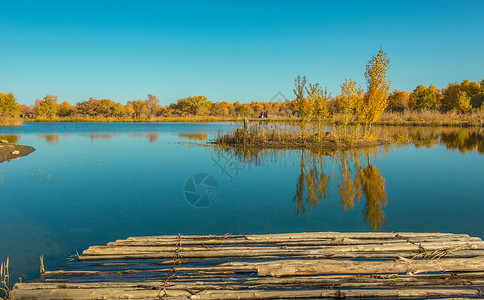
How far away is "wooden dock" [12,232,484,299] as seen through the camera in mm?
2814

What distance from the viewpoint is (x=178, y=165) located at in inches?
472

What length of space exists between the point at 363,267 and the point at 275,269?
890mm

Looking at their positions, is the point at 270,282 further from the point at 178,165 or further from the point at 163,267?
the point at 178,165

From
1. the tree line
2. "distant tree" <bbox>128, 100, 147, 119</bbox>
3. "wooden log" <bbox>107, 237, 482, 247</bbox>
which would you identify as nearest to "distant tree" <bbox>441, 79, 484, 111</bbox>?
the tree line

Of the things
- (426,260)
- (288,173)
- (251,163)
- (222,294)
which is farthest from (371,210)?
(251,163)

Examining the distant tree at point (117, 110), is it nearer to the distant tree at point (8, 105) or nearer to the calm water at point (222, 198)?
the distant tree at point (8, 105)

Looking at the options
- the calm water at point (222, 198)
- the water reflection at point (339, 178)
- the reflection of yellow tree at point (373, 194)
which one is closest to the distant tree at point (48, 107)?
the calm water at point (222, 198)

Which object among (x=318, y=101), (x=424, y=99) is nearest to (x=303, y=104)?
(x=318, y=101)

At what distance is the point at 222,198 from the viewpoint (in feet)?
24.2

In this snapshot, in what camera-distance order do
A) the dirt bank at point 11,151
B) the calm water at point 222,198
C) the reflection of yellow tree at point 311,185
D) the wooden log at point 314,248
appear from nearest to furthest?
the wooden log at point 314,248 < the calm water at point 222,198 < the reflection of yellow tree at point 311,185 < the dirt bank at point 11,151

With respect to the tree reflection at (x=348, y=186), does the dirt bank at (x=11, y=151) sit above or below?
above

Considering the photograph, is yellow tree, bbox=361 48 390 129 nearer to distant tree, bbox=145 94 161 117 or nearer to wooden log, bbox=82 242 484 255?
wooden log, bbox=82 242 484 255

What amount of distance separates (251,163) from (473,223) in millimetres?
7484

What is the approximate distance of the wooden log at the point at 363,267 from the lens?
308 cm
